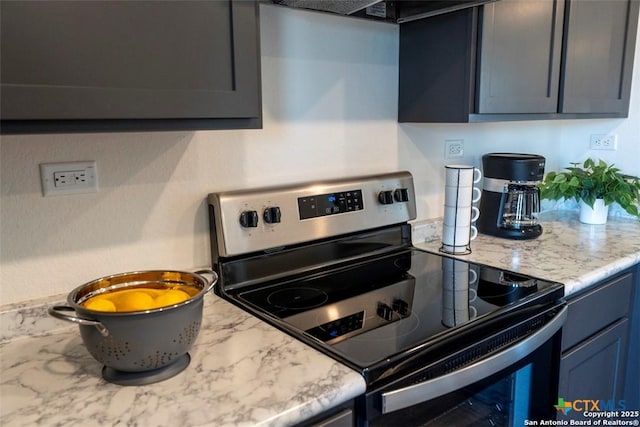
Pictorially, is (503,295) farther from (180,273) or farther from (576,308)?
(180,273)

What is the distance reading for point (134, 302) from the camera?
Answer: 94 centimetres

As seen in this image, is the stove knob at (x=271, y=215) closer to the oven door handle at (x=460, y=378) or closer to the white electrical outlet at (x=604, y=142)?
the oven door handle at (x=460, y=378)

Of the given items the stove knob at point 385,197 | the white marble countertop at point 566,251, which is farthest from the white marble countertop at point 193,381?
the white marble countertop at point 566,251

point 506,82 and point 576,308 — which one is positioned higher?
point 506,82

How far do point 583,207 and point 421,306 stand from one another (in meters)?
1.27

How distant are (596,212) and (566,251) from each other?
0.54m

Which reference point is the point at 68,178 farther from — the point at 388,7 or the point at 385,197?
Result: the point at 388,7

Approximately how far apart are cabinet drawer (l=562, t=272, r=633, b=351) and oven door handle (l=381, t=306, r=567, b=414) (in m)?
0.24

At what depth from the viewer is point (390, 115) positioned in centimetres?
174

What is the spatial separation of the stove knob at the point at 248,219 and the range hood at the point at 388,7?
22.9 inches

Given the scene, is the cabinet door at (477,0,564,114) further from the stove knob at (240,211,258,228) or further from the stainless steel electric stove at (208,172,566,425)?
the stove knob at (240,211,258,228)

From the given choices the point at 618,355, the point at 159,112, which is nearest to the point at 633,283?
the point at 618,355

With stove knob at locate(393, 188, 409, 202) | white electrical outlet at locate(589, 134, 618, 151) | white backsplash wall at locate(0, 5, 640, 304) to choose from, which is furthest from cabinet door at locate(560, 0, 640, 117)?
stove knob at locate(393, 188, 409, 202)

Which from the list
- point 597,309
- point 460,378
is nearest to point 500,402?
point 460,378
